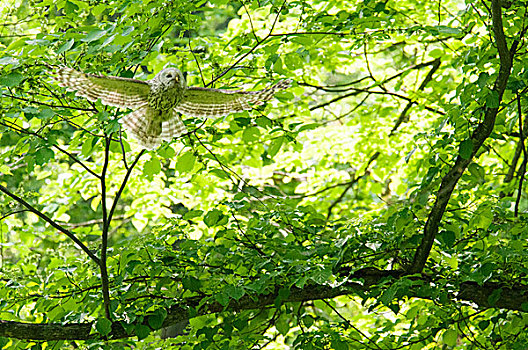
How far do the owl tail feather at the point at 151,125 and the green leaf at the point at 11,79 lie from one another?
1.47ft

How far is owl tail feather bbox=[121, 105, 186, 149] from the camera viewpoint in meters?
2.60

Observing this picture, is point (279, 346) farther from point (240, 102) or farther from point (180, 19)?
point (180, 19)

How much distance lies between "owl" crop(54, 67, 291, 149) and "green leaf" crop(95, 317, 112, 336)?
2.62ft

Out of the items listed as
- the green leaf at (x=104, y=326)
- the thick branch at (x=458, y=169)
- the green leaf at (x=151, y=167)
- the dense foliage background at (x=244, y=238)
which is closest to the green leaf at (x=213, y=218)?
the dense foliage background at (x=244, y=238)

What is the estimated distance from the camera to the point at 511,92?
3.01 metres

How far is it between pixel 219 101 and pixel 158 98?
0.30 metres

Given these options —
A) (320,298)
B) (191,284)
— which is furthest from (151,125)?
(320,298)

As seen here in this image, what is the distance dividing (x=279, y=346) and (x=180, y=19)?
10.8 ft

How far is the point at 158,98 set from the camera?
8.23ft

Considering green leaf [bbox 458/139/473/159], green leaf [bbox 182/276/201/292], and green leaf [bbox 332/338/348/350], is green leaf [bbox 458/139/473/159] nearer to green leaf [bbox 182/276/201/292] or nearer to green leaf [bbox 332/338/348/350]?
green leaf [bbox 332/338/348/350]

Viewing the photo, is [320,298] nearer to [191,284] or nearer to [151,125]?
[191,284]

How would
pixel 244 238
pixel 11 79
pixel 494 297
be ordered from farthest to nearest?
pixel 244 238 → pixel 494 297 → pixel 11 79

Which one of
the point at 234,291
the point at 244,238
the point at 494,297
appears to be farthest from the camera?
the point at 244,238

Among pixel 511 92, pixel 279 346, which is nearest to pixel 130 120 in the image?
pixel 511 92
